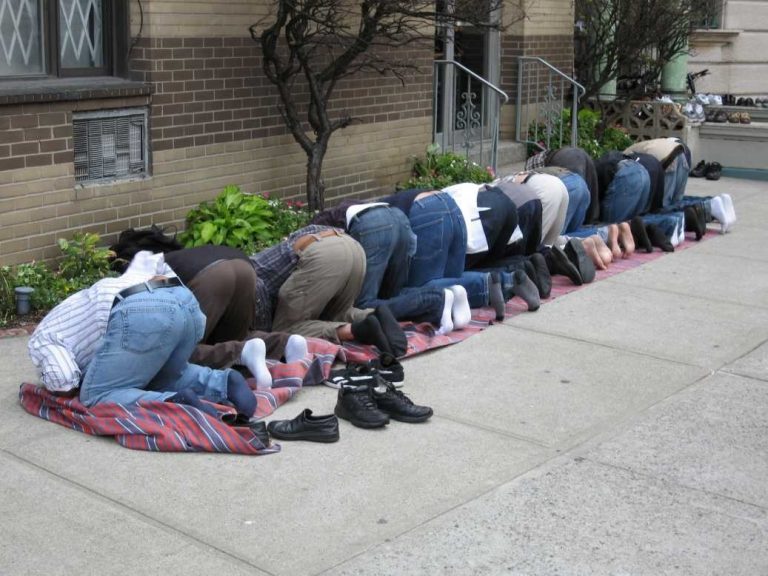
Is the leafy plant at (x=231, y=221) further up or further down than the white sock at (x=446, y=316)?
further up

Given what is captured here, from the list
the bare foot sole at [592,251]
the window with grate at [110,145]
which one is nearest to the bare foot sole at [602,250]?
the bare foot sole at [592,251]

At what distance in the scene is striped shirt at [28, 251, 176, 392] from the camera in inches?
219

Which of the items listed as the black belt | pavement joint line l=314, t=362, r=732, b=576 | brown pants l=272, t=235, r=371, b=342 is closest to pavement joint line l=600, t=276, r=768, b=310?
pavement joint line l=314, t=362, r=732, b=576

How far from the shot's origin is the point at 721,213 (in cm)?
1109

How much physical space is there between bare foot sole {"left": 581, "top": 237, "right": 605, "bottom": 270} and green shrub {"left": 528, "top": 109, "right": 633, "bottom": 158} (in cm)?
499

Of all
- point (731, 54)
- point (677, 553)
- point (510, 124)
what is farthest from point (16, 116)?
point (731, 54)

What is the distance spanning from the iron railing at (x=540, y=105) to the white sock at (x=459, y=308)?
6793 mm

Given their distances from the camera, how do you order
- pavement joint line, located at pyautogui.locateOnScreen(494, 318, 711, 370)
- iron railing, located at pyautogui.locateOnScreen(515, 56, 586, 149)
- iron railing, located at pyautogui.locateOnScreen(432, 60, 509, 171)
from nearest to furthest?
pavement joint line, located at pyautogui.locateOnScreen(494, 318, 711, 370), iron railing, located at pyautogui.locateOnScreen(432, 60, 509, 171), iron railing, located at pyautogui.locateOnScreen(515, 56, 586, 149)

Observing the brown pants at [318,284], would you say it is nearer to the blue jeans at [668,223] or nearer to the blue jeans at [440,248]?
the blue jeans at [440,248]

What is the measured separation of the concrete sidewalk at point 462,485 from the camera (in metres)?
4.53

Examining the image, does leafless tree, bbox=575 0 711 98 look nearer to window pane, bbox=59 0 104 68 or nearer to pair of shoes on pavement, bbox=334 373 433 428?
window pane, bbox=59 0 104 68

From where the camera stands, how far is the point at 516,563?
14.9 feet

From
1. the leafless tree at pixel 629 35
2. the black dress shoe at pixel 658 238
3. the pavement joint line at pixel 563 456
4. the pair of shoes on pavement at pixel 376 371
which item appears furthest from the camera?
the leafless tree at pixel 629 35

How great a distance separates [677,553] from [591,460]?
3.18 feet
